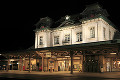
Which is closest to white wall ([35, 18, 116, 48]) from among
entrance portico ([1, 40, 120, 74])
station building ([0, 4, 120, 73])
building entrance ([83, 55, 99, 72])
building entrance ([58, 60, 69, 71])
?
station building ([0, 4, 120, 73])

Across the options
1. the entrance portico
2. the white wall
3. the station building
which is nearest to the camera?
the entrance portico

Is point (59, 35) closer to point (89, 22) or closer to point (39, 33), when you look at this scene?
point (39, 33)

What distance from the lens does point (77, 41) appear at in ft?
93.1

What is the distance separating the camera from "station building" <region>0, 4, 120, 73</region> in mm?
25203

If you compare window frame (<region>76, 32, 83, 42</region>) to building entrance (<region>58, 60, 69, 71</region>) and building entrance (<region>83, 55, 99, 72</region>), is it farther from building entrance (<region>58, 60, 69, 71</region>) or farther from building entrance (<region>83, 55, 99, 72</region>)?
building entrance (<region>58, 60, 69, 71</region>)

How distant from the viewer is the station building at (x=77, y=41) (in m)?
25.2

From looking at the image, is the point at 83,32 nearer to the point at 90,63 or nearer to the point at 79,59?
the point at 79,59

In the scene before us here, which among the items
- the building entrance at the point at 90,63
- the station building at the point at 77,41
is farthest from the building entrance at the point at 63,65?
the building entrance at the point at 90,63

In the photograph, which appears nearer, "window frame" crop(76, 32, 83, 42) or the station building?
the station building

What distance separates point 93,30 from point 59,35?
287 inches

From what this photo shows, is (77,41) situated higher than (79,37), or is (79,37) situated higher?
(79,37)

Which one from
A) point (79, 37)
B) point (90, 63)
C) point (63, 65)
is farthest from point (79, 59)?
point (63, 65)

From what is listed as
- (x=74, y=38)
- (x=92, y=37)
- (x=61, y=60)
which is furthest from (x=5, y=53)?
(x=92, y=37)

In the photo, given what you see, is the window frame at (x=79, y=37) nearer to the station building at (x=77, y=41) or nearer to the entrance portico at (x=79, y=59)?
the station building at (x=77, y=41)
